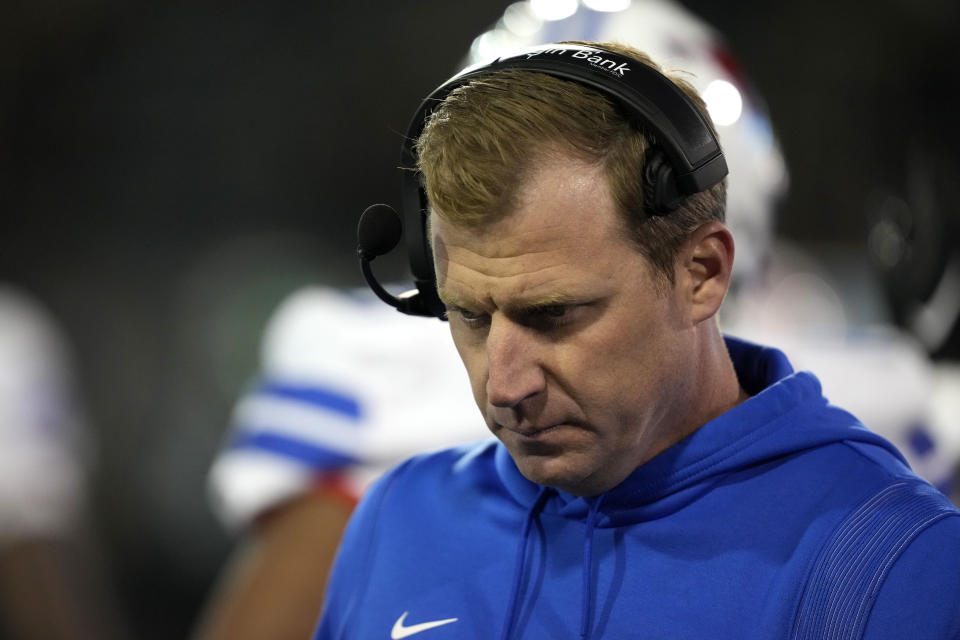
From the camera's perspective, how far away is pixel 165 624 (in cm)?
489

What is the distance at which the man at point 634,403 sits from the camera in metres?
0.94

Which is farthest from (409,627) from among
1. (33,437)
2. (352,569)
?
(33,437)

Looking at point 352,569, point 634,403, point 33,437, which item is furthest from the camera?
point 33,437

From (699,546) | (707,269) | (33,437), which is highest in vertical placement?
(707,269)

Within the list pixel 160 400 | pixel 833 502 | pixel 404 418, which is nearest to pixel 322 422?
pixel 404 418

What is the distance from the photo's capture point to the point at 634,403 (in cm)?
100

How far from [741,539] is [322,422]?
940mm

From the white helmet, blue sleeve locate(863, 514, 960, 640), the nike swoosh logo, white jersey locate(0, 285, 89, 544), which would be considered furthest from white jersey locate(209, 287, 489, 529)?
white jersey locate(0, 285, 89, 544)

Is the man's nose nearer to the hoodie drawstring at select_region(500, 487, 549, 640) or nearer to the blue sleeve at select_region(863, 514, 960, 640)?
the hoodie drawstring at select_region(500, 487, 549, 640)

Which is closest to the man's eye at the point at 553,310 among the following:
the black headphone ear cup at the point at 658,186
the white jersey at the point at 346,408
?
the black headphone ear cup at the point at 658,186

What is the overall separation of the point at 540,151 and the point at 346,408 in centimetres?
92

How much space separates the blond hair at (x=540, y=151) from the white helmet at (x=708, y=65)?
749mm

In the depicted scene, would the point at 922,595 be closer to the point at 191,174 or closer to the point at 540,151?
the point at 540,151

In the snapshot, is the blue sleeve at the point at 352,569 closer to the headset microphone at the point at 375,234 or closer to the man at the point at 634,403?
the man at the point at 634,403
